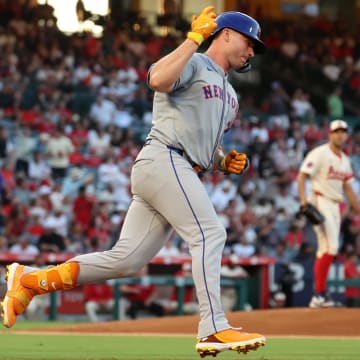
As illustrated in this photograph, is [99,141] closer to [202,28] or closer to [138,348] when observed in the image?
[138,348]

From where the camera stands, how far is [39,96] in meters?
22.0

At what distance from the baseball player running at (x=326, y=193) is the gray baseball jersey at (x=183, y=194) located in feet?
21.9

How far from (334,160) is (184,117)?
727 cm

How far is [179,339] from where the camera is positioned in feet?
→ 33.8

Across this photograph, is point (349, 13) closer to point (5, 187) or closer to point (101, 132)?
point (101, 132)

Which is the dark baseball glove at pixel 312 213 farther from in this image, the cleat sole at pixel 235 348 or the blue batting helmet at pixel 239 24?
the cleat sole at pixel 235 348

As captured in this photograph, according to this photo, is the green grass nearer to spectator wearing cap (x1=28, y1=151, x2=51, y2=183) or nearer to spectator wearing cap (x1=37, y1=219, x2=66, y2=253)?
spectator wearing cap (x1=37, y1=219, x2=66, y2=253)

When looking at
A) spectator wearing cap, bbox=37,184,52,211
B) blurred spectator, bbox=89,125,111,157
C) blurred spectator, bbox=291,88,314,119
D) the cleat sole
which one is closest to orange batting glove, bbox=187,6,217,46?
the cleat sole

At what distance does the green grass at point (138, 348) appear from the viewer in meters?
7.77

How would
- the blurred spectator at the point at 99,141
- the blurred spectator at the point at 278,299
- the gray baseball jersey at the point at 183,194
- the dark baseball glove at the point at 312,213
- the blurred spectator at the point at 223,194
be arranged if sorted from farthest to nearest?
1. the blurred spectator at the point at 99,141
2. the blurred spectator at the point at 223,194
3. the blurred spectator at the point at 278,299
4. the dark baseball glove at the point at 312,213
5. the gray baseball jersey at the point at 183,194

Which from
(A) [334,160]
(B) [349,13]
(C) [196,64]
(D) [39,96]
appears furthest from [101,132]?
(C) [196,64]

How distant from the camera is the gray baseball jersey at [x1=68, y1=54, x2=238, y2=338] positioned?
6.82m

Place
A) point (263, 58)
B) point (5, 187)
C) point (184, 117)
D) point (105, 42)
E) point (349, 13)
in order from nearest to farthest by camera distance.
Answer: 1. point (184, 117)
2. point (5, 187)
3. point (105, 42)
4. point (263, 58)
5. point (349, 13)

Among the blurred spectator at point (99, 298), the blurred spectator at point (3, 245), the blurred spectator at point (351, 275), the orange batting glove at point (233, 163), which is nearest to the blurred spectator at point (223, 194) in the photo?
the blurred spectator at point (351, 275)
